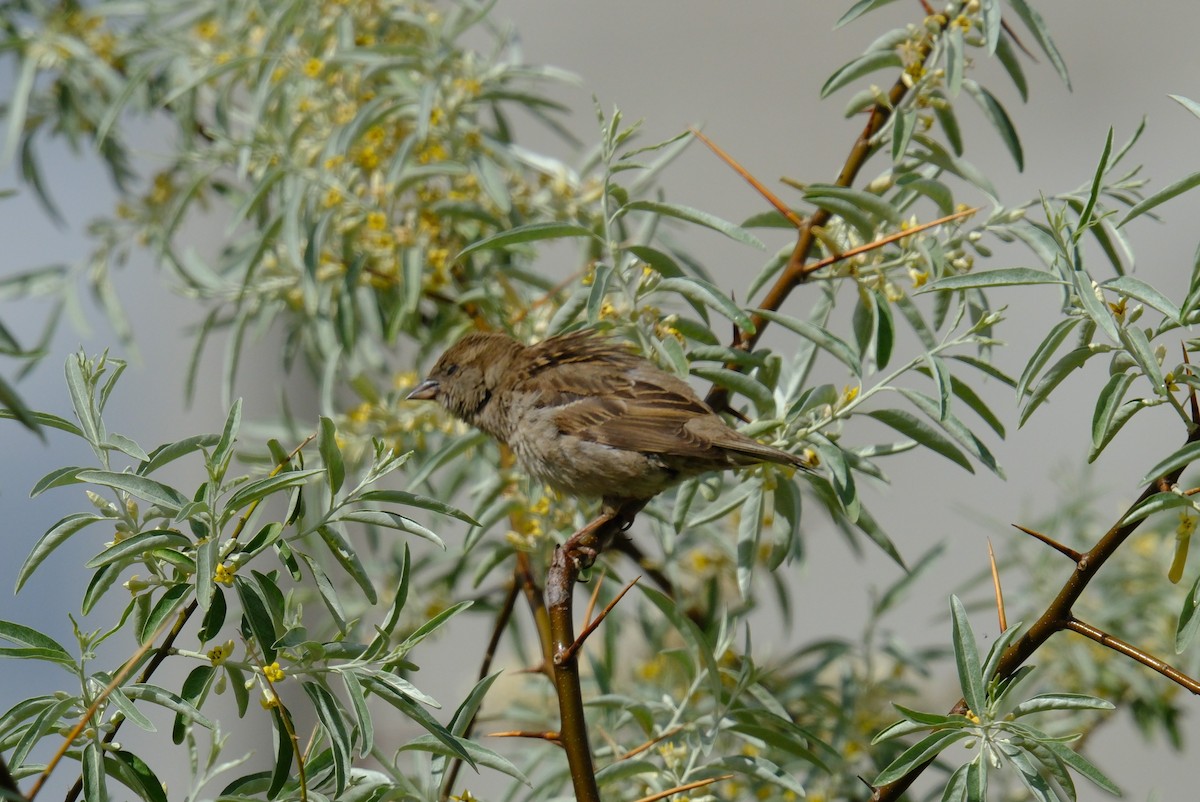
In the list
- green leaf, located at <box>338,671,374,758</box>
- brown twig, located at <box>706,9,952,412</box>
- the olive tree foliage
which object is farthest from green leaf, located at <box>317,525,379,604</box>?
brown twig, located at <box>706,9,952,412</box>

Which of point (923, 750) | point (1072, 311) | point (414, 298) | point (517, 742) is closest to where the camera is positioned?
point (923, 750)

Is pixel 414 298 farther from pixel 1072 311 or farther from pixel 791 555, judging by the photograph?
pixel 1072 311

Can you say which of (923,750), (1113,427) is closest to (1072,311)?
(1113,427)

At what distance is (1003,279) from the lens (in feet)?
5.65

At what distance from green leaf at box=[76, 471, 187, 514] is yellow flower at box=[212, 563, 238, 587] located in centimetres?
12

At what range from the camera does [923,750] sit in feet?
5.31

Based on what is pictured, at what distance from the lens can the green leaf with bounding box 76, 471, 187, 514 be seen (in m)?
1.58

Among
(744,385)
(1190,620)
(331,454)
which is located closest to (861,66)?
(744,385)

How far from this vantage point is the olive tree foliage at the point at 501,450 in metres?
1.64

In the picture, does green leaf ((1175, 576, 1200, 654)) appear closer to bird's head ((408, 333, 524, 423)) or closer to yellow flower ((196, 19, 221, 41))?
bird's head ((408, 333, 524, 423))

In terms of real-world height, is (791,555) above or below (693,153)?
below

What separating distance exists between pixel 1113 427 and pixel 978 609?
203 centimetres

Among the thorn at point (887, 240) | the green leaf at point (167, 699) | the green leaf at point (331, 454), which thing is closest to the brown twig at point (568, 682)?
the green leaf at point (331, 454)

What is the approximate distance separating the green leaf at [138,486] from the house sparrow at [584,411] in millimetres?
1087
